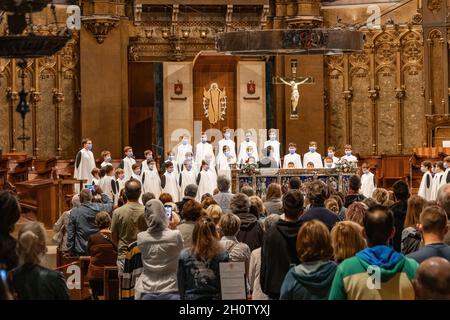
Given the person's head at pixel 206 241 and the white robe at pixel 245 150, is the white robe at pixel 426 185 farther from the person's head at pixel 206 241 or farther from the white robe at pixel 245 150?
the person's head at pixel 206 241

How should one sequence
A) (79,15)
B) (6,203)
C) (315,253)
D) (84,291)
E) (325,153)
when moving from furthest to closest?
(325,153), (79,15), (84,291), (6,203), (315,253)

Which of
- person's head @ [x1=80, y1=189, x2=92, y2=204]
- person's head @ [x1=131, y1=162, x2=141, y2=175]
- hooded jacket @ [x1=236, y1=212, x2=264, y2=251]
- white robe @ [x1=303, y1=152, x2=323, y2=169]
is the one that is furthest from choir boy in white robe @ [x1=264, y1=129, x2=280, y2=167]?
hooded jacket @ [x1=236, y1=212, x2=264, y2=251]

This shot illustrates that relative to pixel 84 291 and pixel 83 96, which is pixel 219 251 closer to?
pixel 84 291

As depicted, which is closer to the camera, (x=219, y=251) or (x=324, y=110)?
(x=219, y=251)

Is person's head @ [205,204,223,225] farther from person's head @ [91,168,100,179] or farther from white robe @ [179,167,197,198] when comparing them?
white robe @ [179,167,197,198]

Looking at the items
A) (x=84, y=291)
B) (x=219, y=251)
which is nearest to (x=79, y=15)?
(x=84, y=291)

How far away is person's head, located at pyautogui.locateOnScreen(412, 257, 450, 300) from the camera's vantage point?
5473 mm

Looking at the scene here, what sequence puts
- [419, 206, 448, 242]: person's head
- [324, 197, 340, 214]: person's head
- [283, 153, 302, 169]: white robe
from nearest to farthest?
[419, 206, 448, 242]: person's head
[324, 197, 340, 214]: person's head
[283, 153, 302, 169]: white robe

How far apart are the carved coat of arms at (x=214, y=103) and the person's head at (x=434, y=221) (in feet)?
68.5

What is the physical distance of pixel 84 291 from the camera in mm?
11555

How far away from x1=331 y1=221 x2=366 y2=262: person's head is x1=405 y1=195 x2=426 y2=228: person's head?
6.88 ft

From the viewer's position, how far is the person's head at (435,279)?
5473 mm

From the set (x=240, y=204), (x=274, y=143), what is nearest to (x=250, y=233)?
(x=240, y=204)

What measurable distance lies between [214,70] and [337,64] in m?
3.59
